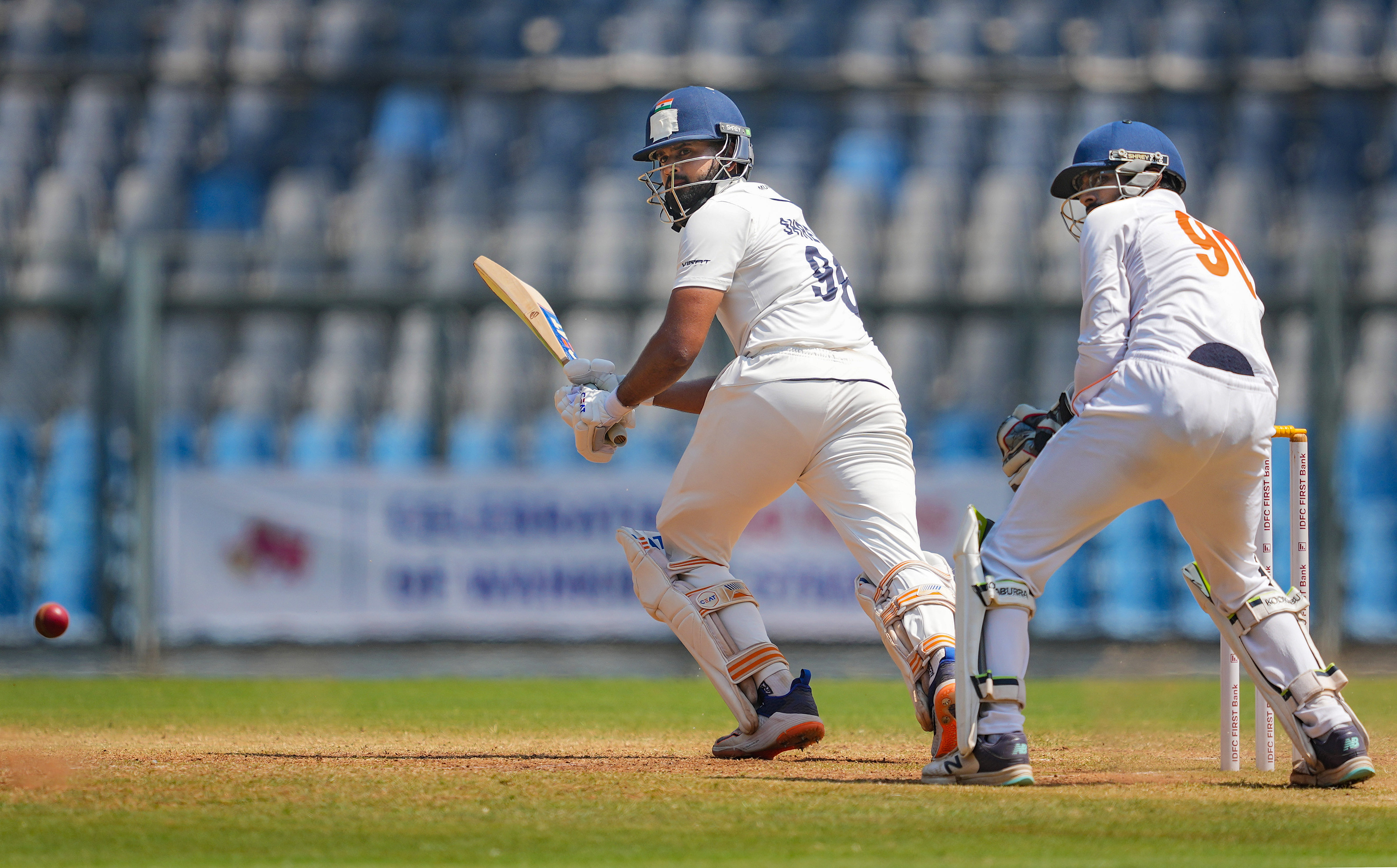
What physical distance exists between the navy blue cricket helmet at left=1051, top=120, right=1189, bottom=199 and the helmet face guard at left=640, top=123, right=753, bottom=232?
1067mm

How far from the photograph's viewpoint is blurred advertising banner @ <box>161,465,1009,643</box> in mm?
9906

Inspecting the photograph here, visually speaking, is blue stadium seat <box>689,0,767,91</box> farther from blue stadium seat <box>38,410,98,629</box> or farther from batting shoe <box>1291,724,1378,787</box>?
batting shoe <box>1291,724,1378,787</box>

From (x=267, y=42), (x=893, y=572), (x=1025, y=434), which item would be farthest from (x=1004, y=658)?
(x=267, y=42)

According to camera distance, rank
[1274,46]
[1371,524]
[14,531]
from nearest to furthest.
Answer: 1. [14,531]
2. [1371,524]
3. [1274,46]

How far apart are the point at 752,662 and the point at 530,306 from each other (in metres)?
1.66

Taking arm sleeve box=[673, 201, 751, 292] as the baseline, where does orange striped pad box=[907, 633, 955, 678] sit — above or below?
below

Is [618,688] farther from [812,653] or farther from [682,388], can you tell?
[682,388]

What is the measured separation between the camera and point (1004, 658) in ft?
13.9

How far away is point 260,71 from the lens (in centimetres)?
1622

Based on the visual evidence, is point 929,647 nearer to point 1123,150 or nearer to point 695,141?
point 1123,150

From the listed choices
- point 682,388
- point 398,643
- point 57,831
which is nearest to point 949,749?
point 682,388

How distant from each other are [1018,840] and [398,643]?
699cm

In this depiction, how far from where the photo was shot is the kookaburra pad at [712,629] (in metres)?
4.94

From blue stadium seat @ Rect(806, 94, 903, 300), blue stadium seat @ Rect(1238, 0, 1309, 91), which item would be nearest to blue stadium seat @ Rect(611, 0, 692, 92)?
blue stadium seat @ Rect(806, 94, 903, 300)
